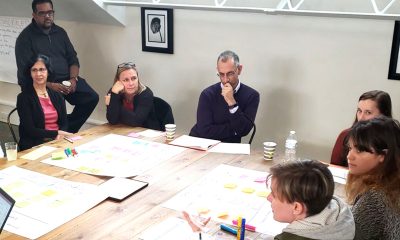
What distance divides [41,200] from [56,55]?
240cm

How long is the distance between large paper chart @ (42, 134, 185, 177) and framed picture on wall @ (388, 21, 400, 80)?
152cm

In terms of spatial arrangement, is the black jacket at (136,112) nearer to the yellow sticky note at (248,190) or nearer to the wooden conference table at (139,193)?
the wooden conference table at (139,193)

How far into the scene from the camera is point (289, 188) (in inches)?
50.4

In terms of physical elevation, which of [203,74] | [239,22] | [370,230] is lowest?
[370,230]

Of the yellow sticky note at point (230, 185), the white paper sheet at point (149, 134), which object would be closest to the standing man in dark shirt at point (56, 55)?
the white paper sheet at point (149, 134)

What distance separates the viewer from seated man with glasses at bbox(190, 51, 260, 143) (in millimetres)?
2889

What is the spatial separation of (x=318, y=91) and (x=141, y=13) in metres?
1.70

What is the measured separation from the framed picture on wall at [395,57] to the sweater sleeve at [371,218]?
1641 mm

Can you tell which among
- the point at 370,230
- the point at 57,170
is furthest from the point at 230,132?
the point at 370,230

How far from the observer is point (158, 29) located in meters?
3.79

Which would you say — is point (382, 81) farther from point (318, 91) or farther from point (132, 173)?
point (132, 173)

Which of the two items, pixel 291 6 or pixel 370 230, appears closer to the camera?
pixel 370 230

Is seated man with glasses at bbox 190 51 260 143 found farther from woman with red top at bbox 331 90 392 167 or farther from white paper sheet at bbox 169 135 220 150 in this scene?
woman with red top at bbox 331 90 392 167

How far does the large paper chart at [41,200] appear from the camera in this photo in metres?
1.61
